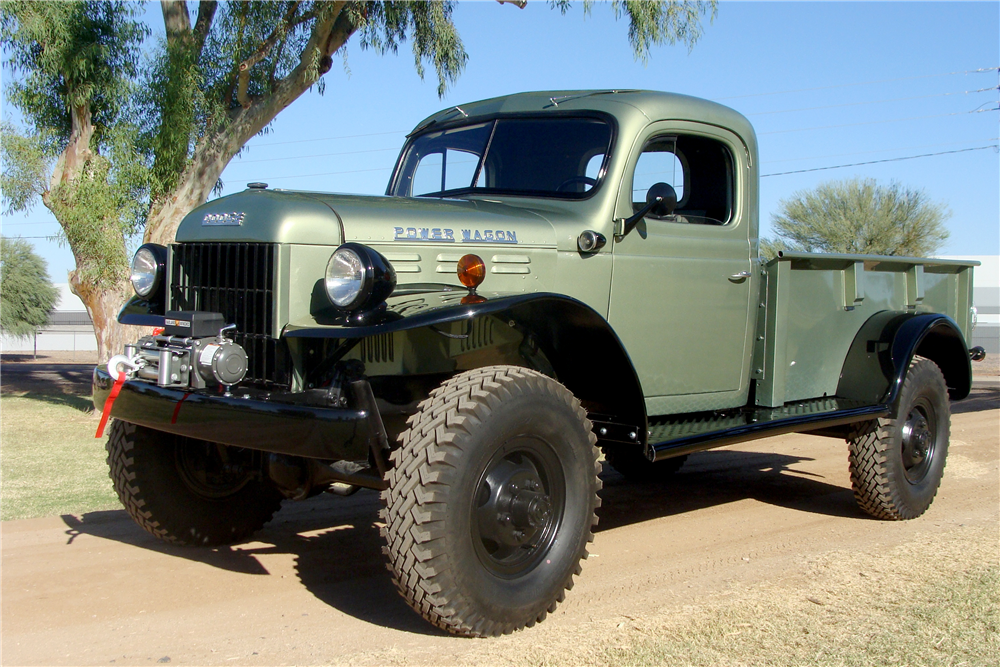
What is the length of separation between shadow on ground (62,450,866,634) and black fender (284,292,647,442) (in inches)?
49.2

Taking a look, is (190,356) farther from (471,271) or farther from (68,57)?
(68,57)

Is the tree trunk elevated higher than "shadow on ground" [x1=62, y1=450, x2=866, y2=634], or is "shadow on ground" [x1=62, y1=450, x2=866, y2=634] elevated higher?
the tree trunk

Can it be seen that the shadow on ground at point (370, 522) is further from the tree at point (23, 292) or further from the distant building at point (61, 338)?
the distant building at point (61, 338)

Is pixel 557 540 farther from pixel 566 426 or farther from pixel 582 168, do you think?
pixel 582 168

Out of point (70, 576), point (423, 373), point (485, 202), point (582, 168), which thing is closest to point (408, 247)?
point (423, 373)

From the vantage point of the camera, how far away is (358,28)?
11992 mm

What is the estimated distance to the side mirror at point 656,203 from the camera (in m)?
4.41

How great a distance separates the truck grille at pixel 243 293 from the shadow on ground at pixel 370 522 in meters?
1.10

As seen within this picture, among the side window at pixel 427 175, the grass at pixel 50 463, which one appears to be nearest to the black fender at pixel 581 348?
the side window at pixel 427 175

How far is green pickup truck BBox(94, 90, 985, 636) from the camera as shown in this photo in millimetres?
3377

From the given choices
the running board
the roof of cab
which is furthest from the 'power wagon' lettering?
the running board

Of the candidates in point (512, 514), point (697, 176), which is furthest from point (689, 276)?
point (512, 514)

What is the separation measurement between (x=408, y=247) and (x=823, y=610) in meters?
2.33

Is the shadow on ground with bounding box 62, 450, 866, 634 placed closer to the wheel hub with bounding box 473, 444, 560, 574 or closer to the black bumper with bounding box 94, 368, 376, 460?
the wheel hub with bounding box 473, 444, 560, 574
